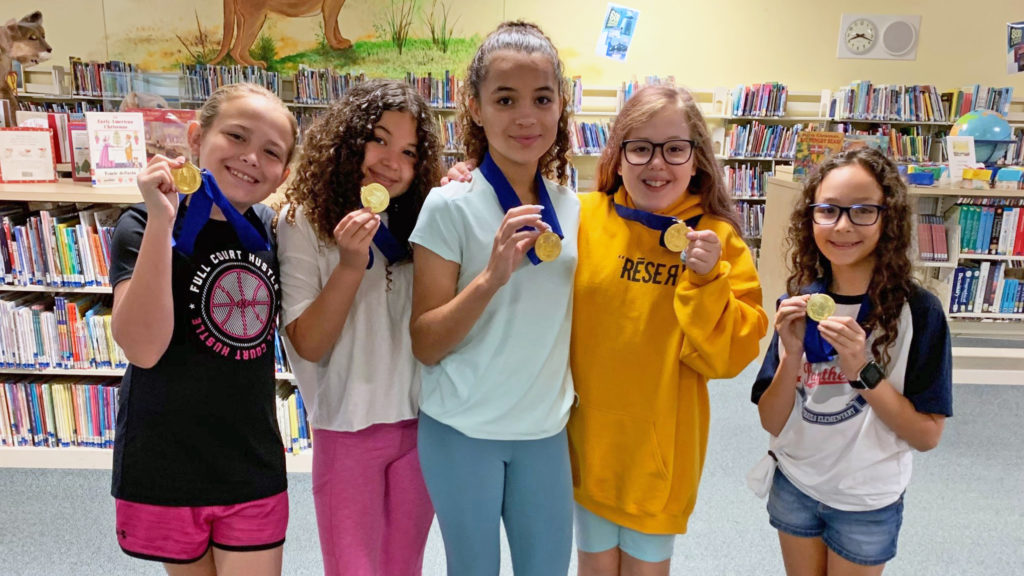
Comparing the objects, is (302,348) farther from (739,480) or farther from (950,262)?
(950,262)

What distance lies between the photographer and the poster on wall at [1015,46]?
17.9 feet

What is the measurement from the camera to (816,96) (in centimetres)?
751

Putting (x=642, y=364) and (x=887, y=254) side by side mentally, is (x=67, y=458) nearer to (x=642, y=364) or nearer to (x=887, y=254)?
(x=642, y=364)

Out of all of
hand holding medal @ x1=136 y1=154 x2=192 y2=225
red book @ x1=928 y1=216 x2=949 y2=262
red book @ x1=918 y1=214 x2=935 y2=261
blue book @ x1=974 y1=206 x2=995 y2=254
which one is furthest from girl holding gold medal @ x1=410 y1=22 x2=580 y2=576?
blue book @ x1=974 y1=206 x2=995 y2=254

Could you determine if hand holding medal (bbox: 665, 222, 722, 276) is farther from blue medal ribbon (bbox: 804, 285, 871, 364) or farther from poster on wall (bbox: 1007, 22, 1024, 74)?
poster on wall (bbox: 1007, 22, 1024, 74)

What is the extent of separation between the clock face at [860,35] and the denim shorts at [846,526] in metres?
7.61

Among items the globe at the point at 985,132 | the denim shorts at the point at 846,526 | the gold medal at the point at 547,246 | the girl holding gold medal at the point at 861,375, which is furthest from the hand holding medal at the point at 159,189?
the globe at the point at 985,132

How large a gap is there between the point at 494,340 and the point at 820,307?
75 centimetres

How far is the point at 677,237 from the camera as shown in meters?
1.37

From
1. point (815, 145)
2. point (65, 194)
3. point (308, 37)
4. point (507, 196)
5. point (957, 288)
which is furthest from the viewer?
point (308, 37)

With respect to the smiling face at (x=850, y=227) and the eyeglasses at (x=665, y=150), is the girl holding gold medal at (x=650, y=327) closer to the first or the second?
the eyeglasses at (x=665, y=150)

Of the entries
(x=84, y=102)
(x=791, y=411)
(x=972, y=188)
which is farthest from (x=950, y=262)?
(x=84, y=102)

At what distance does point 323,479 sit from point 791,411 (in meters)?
1.20

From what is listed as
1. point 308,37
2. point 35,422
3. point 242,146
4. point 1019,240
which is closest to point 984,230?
point 1019,240
